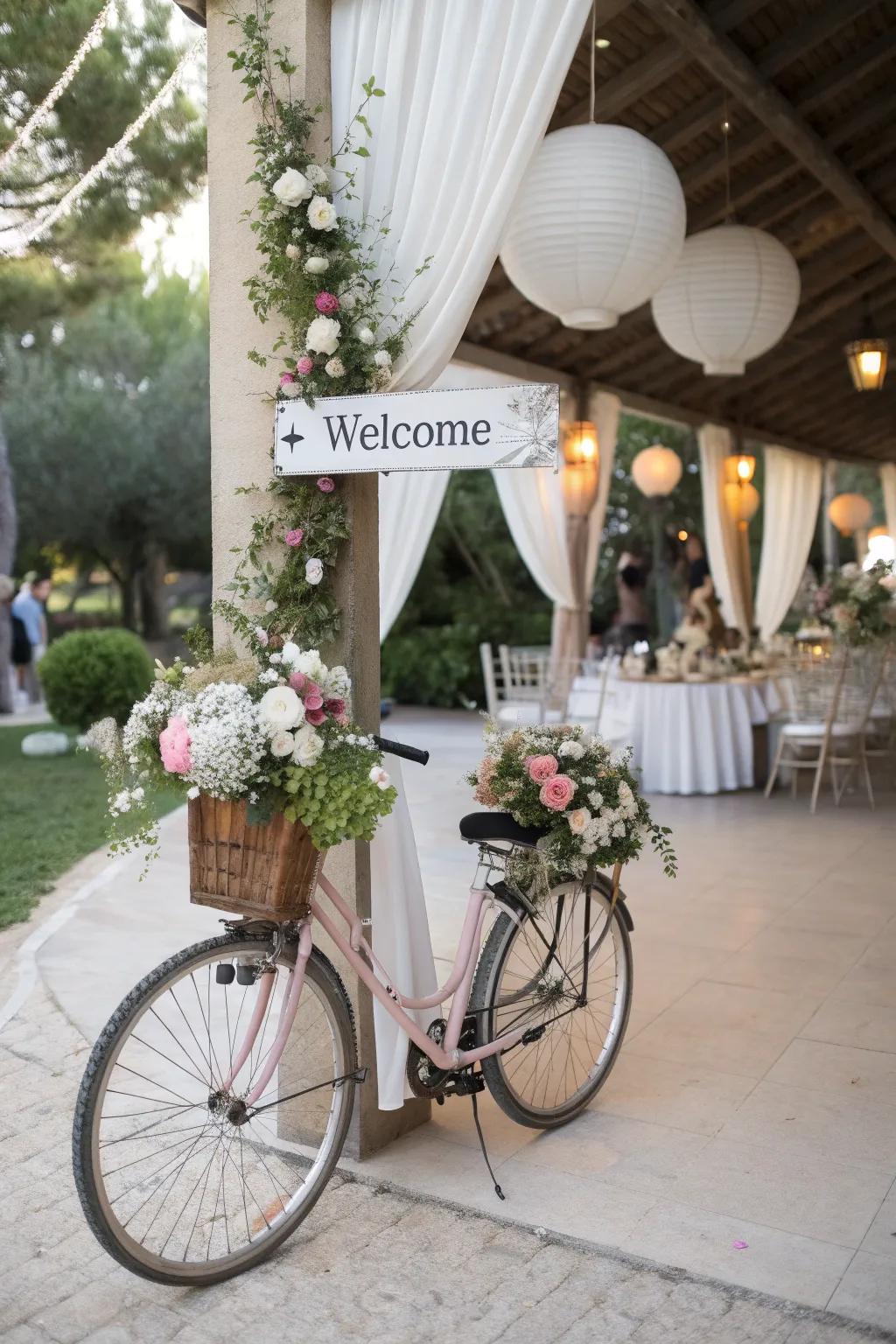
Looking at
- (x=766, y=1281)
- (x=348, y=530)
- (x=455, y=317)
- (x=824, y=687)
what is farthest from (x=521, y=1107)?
(x=824, y=687)

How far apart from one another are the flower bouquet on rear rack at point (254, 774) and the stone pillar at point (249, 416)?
41 cm

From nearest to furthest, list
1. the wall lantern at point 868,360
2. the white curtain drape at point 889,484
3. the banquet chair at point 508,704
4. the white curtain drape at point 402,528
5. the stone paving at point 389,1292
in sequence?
the stone paving at point 389,1292 < the white curtain drape at point 402,528 < the wall lantern at point 868,360 < the banquet chair at point 508,704 < the white curtain drape at point 889,484

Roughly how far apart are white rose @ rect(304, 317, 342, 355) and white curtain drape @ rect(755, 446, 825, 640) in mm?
11706

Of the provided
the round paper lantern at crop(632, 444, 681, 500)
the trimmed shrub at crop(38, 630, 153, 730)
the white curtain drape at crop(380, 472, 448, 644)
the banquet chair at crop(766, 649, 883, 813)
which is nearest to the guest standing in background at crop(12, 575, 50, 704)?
the trimmed shrub at crop(38, 630, 153, 730)

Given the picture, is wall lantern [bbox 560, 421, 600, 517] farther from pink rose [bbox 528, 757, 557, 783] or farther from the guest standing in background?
pink rose [bbox 528, 757, 557, 783]

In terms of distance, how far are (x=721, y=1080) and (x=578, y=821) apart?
106 cm

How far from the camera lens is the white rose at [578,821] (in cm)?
269

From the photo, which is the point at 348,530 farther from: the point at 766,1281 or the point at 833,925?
the point at 833,925

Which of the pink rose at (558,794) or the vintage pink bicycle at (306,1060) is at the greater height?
the pink rose at (558,794)

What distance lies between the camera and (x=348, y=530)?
2.78m

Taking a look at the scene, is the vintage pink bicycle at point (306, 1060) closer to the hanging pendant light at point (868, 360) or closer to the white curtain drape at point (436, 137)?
the white curtain drape at point (436, 137)

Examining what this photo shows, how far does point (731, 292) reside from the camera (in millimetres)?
5324

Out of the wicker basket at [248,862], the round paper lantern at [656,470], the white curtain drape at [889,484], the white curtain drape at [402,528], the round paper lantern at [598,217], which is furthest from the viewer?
the white curtain drape at [889,484]

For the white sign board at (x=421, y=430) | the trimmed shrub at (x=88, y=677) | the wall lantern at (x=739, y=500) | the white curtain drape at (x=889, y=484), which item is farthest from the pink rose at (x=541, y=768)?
the white curtain drape at (x=889, y=484)
